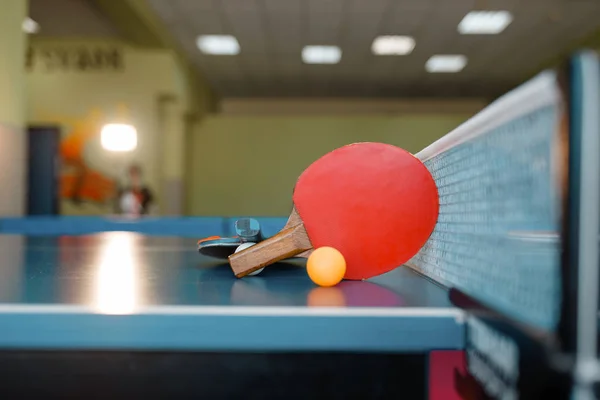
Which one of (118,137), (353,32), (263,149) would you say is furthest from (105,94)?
(353,32)

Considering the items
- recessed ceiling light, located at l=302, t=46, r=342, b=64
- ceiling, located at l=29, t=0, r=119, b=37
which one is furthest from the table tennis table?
recessed ceiling light, located at l=302, t=46, r=342, b=64

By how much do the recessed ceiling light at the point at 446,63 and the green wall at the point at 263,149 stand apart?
1165mm

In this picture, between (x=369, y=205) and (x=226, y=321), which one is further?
(x=369, y=205)

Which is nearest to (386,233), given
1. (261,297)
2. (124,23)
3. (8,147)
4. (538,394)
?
(261,297)

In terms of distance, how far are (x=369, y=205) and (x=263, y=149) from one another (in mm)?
8190

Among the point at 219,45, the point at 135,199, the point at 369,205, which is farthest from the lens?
the point at 219,45

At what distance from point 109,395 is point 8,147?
14.0 ft

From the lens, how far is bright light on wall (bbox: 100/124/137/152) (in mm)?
6480

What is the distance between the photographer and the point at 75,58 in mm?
6949

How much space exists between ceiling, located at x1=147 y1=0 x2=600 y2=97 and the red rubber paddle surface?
5052 millimetres

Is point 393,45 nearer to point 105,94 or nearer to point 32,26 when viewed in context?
point 105,94

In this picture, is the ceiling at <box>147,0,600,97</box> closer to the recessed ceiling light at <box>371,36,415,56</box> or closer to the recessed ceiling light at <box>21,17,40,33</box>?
the recessed ceiling light at <box>371,36,415,56</box>

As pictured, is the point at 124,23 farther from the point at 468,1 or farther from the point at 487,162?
the point at 487,162

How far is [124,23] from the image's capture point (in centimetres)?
582
